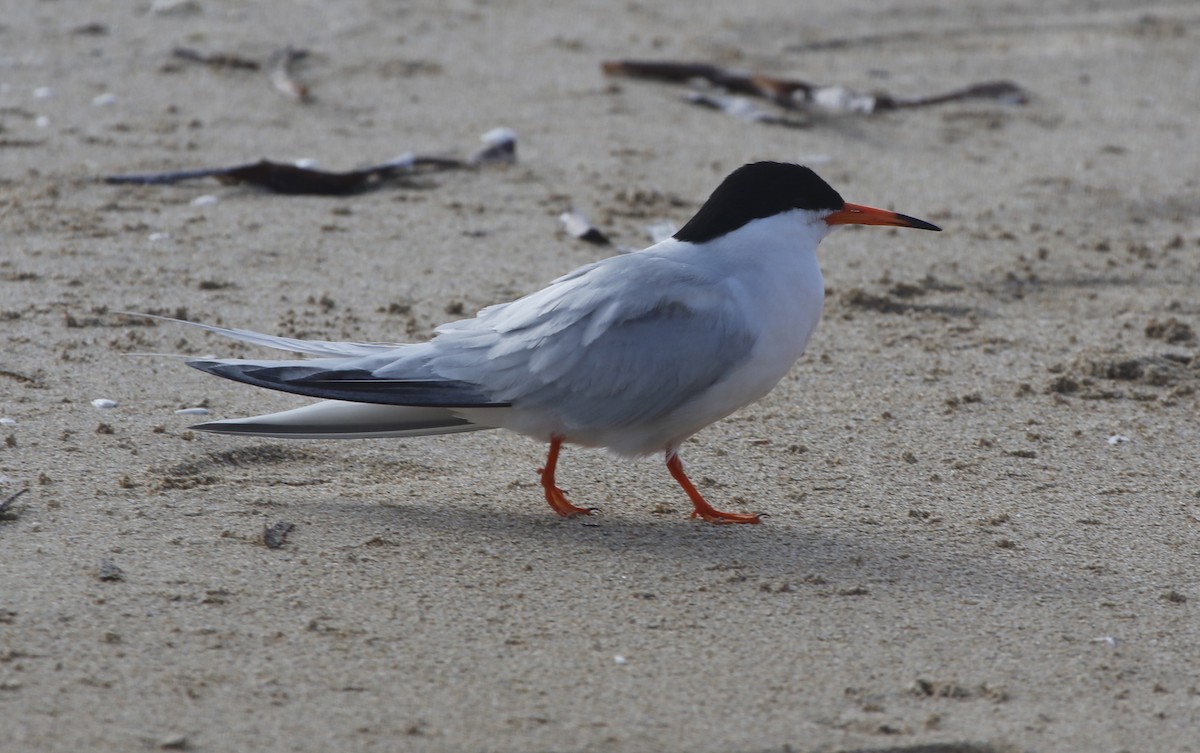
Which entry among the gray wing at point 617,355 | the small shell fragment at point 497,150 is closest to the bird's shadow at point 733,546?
the gray wing at point 617,355

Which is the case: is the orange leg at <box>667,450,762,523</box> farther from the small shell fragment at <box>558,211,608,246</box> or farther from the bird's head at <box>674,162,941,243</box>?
the small shell fragment at <box>558,211,608,246</box>

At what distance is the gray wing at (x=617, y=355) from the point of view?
3.33 m

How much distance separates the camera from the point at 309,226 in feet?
17.6

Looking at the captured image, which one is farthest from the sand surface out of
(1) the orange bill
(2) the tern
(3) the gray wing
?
(1) the orange bill

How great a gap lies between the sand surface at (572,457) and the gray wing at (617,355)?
11.6 inches

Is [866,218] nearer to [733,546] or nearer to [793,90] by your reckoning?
[733,546]

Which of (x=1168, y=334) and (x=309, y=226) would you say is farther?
(x=309, y=226)

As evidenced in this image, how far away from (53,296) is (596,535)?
7.26 feet

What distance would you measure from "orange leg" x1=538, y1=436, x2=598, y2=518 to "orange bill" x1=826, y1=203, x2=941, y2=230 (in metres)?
0.92

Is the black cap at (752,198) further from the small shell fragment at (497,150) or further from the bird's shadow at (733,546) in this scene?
the small shell fragment at (497,150)

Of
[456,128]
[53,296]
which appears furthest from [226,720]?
[456,128]

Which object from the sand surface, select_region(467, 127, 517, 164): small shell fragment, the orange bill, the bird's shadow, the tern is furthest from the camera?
select_region(467, 127, 517, 164): small shell fragment

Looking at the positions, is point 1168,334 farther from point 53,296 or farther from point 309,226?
point 53,296

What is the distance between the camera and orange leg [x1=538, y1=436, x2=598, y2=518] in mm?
3395
